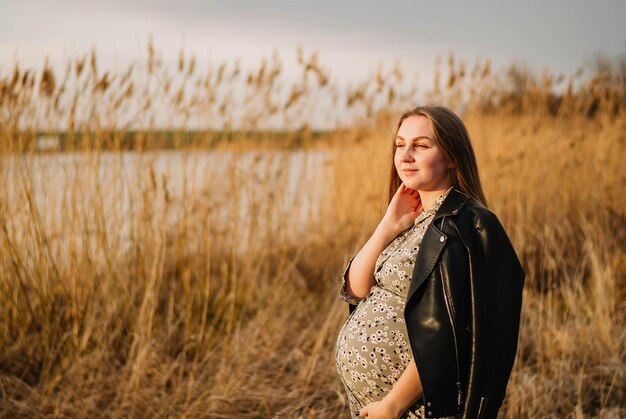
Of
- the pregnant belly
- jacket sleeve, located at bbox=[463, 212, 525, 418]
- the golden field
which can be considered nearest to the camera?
jacket sleeve, located at bbox=[463, 212, 525, 418]

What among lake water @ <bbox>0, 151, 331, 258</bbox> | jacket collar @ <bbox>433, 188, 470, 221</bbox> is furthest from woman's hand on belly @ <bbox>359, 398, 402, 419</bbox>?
lake water @ <bbox>0, 151, 331, 258</bbox>

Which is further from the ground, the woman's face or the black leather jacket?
the woman's face

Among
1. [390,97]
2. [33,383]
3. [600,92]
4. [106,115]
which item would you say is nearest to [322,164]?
[390,97]

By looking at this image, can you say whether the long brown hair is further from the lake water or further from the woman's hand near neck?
the lake water

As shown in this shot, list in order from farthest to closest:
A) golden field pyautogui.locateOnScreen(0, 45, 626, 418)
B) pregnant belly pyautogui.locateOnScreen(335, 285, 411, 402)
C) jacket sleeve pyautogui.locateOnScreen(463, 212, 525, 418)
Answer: golden field pyautogui.locateOnScreen(0, 45, 626, 418)
pregnant belly pyautogui.locateOnScreen(335, 285, 411, 402)
jacket sleeve pyautogui.locateOnScreen(463, 212, 525, 418)

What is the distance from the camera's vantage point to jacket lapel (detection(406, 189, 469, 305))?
4.46 ft

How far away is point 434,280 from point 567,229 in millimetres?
3943

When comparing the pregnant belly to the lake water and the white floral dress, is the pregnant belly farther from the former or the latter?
the lake water

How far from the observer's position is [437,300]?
1.35m

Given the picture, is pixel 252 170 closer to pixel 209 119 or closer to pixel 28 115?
pixel 209 119

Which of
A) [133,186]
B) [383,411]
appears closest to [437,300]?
[383,411]

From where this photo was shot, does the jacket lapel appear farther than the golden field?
No

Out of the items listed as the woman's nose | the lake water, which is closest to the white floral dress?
the woman's nose

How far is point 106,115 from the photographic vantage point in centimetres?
305
